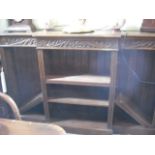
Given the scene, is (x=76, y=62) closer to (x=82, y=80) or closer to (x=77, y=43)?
(x=82, y=80)

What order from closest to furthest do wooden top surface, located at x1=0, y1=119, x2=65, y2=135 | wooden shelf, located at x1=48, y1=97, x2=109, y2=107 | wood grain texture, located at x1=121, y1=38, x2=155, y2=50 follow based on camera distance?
wooden top surface, located at x1=0, y1=119, x2=65, y2=135
wood grain texture, located at x1=121, y1=38, x2=155, y2=50
wooden shelf, located at x1=48, y1=97, x2=109, y2=107

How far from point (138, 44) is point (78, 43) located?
52 centimetres

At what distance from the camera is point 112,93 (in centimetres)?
181

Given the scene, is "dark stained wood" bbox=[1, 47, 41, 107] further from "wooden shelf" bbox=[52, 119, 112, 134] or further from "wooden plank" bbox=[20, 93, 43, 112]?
"wooden shelf" bbox=[52, 119, 112, 134]

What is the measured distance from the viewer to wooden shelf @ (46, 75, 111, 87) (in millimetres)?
1806

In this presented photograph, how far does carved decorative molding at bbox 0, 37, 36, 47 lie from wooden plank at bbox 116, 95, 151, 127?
1047 mm

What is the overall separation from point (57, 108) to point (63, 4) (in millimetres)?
1495

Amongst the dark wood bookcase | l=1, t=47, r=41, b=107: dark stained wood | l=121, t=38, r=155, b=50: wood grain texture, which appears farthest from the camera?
l=1, t=47, r=41, b=107: dark stained wood

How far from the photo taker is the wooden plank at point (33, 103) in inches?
84.7

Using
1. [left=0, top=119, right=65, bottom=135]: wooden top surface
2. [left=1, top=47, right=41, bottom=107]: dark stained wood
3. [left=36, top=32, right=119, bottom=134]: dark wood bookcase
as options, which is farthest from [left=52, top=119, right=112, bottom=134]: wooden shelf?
[left=0, top=119, right=65, bottom=135]: wooden top surface

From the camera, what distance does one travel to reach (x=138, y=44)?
162cm

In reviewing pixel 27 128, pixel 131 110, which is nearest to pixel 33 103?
pixel 131 110

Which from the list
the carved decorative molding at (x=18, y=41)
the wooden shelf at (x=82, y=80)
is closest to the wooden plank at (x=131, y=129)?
the wooden shelf at (x=82, y=80)
